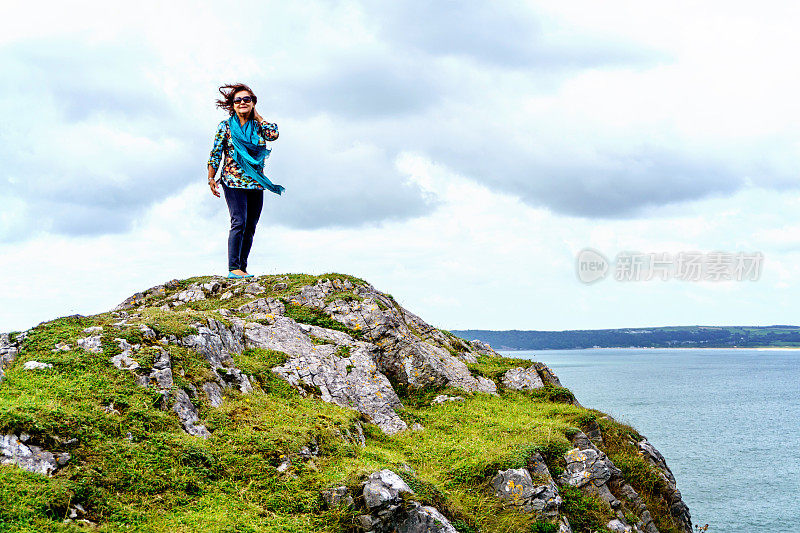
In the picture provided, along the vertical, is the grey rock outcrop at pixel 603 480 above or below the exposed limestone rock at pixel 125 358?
below

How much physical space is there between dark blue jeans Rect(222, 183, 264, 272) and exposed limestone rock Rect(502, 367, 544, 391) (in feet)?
35.2

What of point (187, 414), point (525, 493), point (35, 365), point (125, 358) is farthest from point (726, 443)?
point (35, 365)

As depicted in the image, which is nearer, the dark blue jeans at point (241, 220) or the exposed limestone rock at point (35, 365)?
the exposed limestone rock at point (35, 365)

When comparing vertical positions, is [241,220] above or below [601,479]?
above

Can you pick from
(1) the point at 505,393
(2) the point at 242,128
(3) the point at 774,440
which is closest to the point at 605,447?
(1) the point at 505,393

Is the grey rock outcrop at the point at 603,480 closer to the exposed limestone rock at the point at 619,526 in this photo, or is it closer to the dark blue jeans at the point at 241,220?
the exposed limestone rock at the point at 619,526

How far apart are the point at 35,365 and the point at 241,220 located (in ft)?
32.0

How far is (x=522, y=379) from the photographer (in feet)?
62.7

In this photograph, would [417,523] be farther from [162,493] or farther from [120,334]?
[120,334]

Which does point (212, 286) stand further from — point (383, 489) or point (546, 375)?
point (383, 489)

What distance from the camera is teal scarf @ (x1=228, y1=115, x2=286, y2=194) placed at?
2020cm

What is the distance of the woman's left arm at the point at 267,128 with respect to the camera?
2052cm

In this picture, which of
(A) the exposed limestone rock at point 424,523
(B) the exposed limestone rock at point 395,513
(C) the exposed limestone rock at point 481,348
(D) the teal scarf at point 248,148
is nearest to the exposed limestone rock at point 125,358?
(B) the exposed limestone rock at point 395,513

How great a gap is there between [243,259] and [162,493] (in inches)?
525
